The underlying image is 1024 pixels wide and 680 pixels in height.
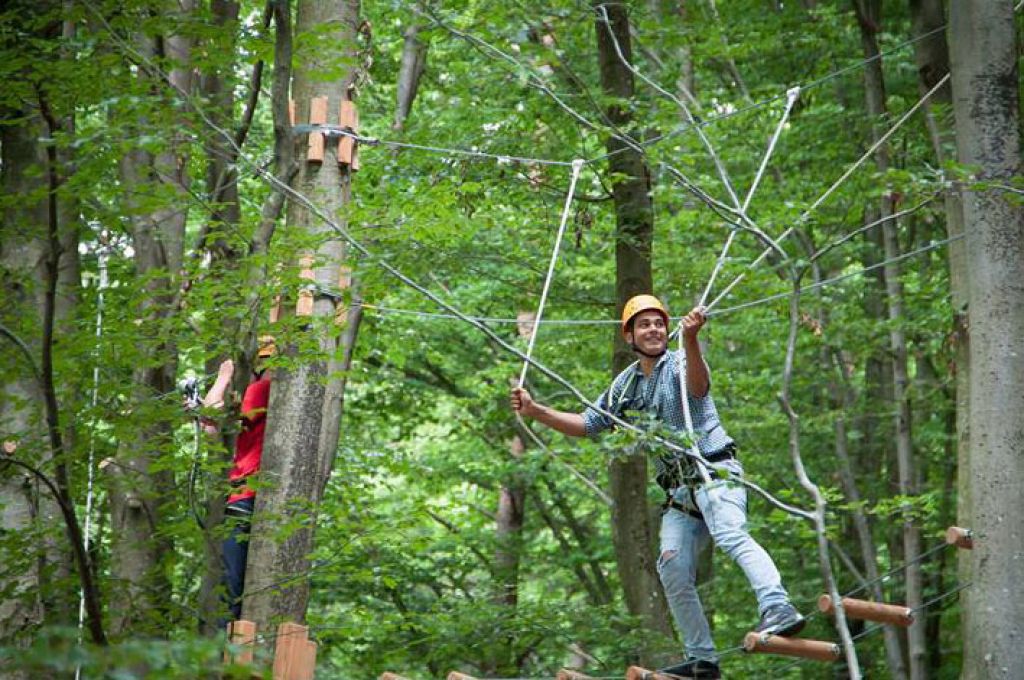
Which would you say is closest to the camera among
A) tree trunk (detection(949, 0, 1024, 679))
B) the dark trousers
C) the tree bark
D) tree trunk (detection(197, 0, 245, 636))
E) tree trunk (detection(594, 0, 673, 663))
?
tree trunk (detection(197, 0, 245, 636))

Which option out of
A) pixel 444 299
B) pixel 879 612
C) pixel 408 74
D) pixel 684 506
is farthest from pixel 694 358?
pixel 444 299

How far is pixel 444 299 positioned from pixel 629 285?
8.63 feet

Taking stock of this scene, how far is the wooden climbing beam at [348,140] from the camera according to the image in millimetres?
5109

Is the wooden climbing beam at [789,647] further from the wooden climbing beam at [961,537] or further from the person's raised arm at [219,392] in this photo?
the person's raised arm at [219,392]

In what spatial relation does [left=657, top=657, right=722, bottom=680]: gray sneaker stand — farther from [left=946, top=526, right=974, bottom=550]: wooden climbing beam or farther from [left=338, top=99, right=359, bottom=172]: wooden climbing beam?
[left=338, top=99, right=359, bottom=172]: wooden climbing beam

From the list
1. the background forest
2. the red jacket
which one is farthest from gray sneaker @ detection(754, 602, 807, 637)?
the red jacket

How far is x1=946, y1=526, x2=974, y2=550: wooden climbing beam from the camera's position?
5227 millimetres

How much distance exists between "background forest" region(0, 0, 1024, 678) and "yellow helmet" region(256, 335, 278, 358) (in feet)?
0.19

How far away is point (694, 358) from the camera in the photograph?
13.5 ft

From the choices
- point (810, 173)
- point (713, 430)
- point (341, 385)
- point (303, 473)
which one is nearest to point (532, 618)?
point (341, 385)

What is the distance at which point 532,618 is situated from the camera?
284 inches

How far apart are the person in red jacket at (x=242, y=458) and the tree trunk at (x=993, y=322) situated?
2943 millimetres

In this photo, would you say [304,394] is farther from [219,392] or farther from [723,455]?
[723,455]

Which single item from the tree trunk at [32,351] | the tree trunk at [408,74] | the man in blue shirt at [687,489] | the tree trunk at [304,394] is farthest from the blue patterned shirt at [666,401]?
the tree trunk at [408,74]
